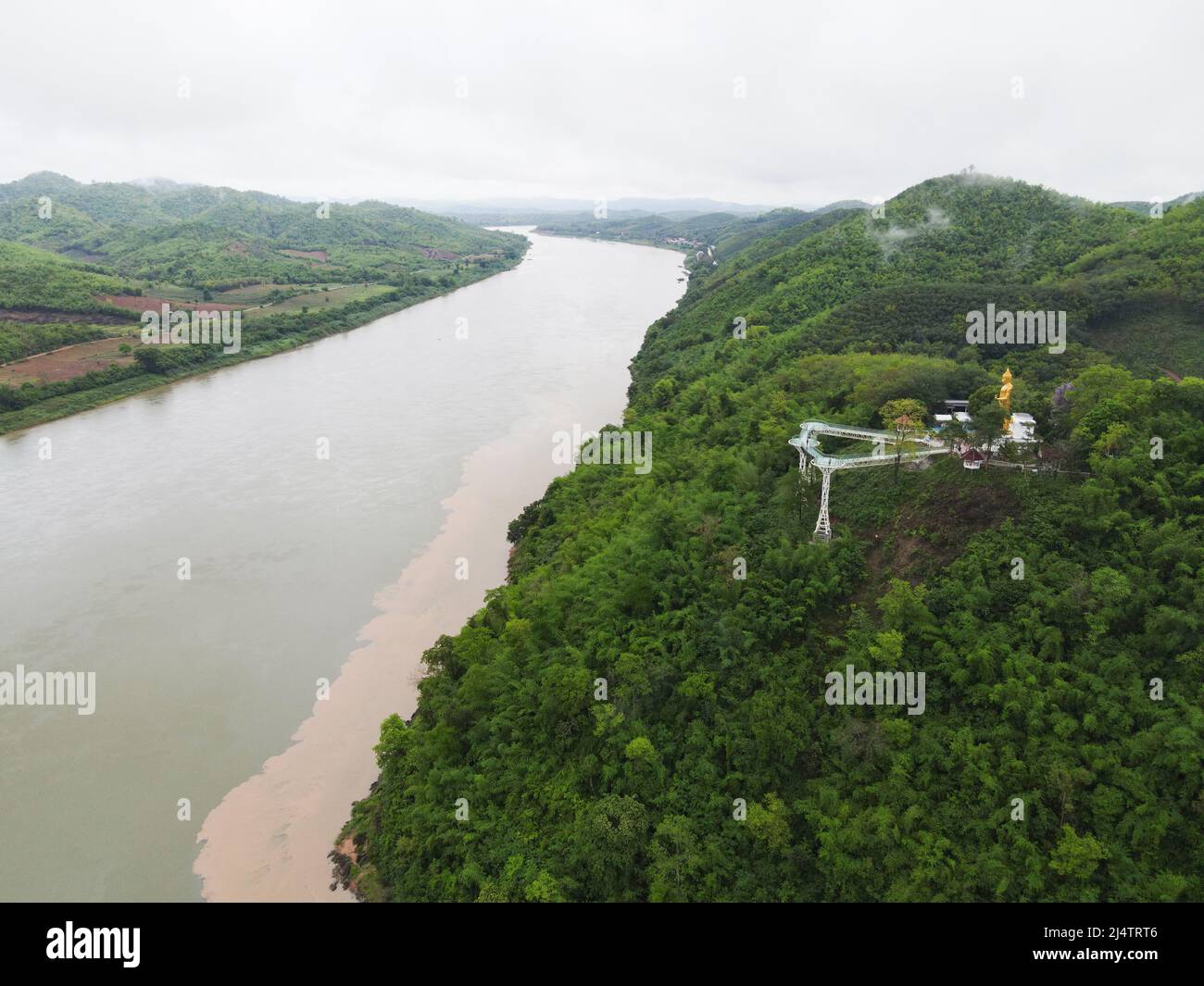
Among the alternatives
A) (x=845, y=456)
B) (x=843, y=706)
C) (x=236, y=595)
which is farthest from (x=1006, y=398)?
(x=236, y=595)

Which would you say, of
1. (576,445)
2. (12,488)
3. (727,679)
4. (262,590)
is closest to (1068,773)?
(727,679)

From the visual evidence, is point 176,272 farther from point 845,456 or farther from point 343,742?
point 845,456

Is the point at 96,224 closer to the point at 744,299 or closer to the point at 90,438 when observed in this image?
the point at 90,438

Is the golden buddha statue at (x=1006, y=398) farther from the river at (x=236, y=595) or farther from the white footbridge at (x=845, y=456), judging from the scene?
the river at (x=236, y=595)

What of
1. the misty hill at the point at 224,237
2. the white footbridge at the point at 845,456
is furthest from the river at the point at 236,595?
the misty hill at the point at 224,237

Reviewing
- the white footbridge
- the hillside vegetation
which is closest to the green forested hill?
the white footbridge
